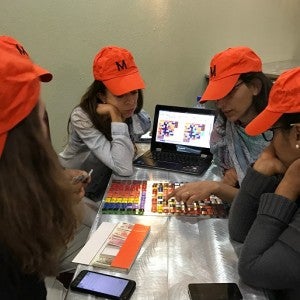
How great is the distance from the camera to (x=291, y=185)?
94cm

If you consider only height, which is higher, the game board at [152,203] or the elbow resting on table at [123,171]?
the game board at [152,203]

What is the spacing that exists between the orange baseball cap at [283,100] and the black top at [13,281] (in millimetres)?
674

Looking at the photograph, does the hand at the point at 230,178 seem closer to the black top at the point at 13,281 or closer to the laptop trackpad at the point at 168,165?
the laptop trackpad at the point at 168,165

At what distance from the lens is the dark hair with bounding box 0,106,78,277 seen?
2.17 ft

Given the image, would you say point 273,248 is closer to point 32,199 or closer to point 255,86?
point 32,199

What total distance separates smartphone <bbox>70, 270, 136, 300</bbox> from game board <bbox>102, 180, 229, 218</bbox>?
346 mm

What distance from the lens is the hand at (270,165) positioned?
1.09m

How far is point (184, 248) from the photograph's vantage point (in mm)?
1065

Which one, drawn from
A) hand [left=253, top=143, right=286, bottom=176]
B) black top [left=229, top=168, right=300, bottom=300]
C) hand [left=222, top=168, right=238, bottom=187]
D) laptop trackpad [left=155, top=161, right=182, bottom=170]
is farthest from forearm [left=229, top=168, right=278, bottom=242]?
laptop trackpad [left=155, top=161, right=182, bottom=170]

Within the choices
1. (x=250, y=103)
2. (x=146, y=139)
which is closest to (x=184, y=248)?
(x=250, y=103)

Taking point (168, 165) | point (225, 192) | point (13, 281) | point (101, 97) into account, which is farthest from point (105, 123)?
point (13, 281)

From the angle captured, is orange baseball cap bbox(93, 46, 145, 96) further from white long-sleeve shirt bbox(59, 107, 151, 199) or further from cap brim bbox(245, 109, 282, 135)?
cap brim bbox(245, 109, 282, 135)

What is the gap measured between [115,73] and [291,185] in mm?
1014

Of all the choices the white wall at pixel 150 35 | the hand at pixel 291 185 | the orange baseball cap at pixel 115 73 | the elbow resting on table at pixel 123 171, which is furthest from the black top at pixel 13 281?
the white wall at pixel 150 35
